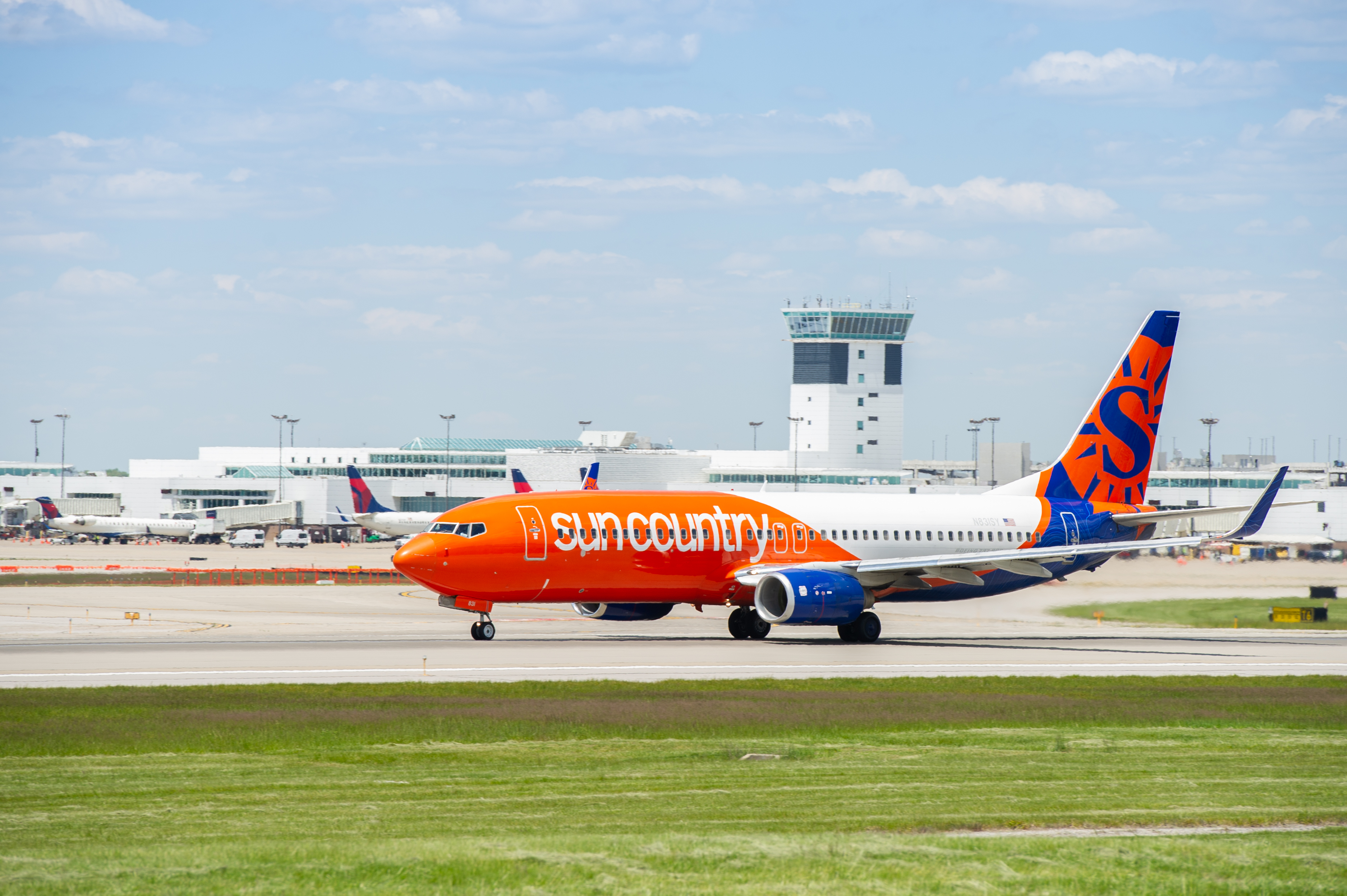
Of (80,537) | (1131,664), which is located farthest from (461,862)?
(80,537)

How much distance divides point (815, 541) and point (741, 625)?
11.5 ft

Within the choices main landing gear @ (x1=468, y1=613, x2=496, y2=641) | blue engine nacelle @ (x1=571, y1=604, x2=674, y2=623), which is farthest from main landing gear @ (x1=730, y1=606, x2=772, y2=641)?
main landing gear @ (x1=468, y1=613, x2=496, y2=641)

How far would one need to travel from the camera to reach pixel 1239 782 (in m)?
19.4

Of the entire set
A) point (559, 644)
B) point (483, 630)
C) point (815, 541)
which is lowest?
point (559, 644)

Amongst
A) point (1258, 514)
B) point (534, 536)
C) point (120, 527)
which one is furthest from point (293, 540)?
point (1258, 514)

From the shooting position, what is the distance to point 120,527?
6339 inches

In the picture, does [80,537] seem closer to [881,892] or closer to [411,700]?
[411,700]

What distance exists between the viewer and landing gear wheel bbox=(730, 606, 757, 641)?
47.1 meters

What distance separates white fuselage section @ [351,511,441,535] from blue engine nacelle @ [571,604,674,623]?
8554cm

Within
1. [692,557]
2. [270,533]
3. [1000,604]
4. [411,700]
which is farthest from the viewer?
[270,533]

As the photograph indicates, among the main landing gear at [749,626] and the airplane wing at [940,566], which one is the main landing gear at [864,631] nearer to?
the airplane wing at [940,566]

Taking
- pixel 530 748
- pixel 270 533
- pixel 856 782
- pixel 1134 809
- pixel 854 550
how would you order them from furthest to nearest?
pixel 270 533
pixel 854 550
pixel 530 748
pixel 856 782
pixel 1134 809

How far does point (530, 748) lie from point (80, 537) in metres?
159

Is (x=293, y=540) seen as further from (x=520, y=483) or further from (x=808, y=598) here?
(x=808, y=598)
